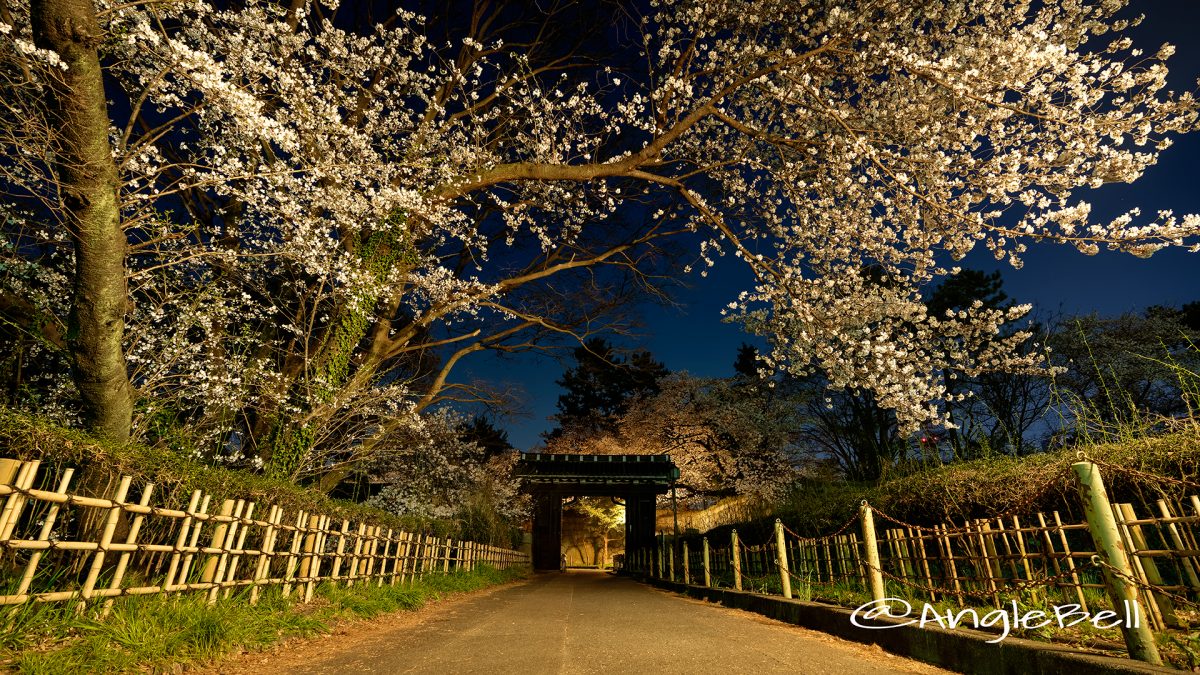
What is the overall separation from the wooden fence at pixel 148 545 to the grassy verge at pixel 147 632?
124mm

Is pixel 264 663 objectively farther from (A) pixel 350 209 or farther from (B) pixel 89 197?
(A) pixel 350 209

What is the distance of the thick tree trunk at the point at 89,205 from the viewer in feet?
13.9

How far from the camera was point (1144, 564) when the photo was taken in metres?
3.27

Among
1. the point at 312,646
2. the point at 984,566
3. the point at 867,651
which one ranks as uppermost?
the point at 984,566

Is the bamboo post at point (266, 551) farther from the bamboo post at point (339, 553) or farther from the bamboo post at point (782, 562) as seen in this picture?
the bamboo post at point (782, 562)

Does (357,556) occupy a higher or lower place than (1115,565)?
lower

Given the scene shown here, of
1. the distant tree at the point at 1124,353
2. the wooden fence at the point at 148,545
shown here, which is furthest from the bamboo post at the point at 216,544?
the distant tree at the point at 1124,353

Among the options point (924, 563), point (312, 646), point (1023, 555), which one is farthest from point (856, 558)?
point (312, 646)

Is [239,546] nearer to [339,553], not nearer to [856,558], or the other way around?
[339,553]

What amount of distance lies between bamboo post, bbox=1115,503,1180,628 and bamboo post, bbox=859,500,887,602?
2.26 meters

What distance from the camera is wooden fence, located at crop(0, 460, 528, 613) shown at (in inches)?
122

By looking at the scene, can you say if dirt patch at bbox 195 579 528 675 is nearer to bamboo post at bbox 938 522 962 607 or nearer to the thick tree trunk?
the thick tree trunk

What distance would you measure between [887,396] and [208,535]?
8.54 m

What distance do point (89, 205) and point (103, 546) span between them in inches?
117
